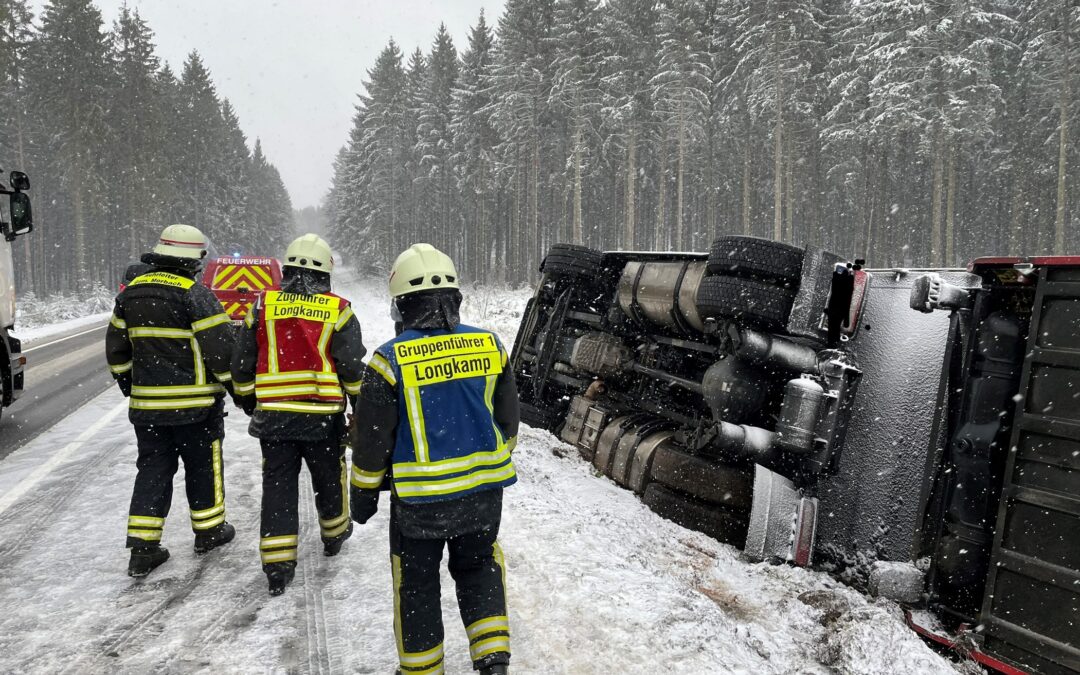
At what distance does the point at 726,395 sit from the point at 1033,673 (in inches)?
89.8

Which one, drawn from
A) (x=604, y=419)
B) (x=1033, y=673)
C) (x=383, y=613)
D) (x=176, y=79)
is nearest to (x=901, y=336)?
(x=1033, y=673)

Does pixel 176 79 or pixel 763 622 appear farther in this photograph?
pixel 176 79

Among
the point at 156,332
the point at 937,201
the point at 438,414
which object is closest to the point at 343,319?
the point at 156,332

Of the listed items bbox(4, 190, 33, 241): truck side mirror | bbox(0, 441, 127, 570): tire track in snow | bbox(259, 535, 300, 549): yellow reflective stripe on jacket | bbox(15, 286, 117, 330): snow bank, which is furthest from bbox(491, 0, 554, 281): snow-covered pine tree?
bbox(259, 535, 300, 549): yellow reflective stripe on jacket

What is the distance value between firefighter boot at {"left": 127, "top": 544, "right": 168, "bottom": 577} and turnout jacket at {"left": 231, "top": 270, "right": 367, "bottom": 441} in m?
0.99

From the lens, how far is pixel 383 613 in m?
3.36

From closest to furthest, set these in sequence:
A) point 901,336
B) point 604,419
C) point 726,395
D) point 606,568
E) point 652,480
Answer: point 606,568, point 901,336, point 726,395, point 652,480, point 604,419

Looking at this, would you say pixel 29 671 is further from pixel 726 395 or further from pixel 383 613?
pixel 726 395

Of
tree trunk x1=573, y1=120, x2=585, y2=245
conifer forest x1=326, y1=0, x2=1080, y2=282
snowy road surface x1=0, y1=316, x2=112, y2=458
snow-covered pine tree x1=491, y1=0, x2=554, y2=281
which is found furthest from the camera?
snow-covered pine tree x1=491, y1=0, x2=554, y2=281

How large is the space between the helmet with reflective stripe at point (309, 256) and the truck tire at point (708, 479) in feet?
10.1

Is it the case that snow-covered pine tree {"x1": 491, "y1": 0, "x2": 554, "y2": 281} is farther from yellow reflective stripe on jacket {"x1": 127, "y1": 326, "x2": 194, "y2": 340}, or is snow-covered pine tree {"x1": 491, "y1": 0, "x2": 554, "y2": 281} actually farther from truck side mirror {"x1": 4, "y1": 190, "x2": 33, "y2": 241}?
yellow reflective stripe on jacket {"x1": 127, "y1": 326, "x2": 194, "y2": 340}

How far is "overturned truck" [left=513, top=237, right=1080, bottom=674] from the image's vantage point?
2990mm

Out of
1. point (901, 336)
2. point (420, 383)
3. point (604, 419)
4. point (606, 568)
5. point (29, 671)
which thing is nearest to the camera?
point (420, 383)

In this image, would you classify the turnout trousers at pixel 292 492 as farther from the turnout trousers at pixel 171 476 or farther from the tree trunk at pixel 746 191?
the tree trunk at pixel 746 191
